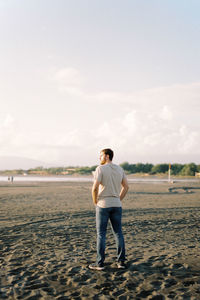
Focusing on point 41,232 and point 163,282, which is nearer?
point 163,282

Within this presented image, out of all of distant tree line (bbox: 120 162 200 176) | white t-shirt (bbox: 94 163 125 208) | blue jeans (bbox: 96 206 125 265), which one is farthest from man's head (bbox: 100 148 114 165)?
distant tree line (bbox: 120 162 200 176)

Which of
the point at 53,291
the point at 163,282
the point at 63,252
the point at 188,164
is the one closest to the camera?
the point at 53,291

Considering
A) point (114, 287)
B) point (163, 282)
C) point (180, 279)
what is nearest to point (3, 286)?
point (114, 287)

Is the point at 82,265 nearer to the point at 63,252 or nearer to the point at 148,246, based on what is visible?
the point at 63,252

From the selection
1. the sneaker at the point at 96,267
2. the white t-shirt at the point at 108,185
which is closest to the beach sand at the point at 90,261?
the sneaker at the point at 96,267

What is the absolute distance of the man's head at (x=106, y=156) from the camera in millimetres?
5738

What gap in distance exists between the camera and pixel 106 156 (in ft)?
18.8

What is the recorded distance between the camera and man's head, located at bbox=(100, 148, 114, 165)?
574 centimetres

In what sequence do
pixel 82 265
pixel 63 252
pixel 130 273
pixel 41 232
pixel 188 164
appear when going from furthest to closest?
1. pixel 188 164
2. pixel 41 232
3. pixel 63 252
4. pixel 82 265
5. pixel 130 273

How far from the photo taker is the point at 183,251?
7.07 m

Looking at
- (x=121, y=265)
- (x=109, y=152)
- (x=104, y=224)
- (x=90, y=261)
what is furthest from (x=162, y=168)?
(x=104, y=224)

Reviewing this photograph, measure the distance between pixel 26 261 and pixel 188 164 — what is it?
242ft

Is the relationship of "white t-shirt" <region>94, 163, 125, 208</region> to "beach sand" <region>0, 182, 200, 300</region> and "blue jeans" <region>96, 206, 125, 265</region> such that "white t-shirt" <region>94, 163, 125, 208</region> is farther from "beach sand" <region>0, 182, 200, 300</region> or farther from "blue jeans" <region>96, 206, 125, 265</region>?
"beach sand" <region>0, 182, 200, 300</region>

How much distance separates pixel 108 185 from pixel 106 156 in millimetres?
593
